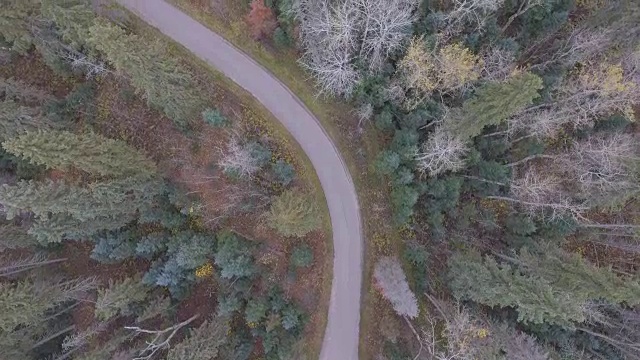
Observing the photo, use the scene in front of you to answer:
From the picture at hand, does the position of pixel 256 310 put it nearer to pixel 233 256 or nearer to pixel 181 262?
pixel 233 256

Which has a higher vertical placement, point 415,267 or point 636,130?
point 636,130

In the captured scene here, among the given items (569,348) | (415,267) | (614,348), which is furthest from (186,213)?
(614,348)

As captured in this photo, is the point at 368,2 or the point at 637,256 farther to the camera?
the point at 637,256

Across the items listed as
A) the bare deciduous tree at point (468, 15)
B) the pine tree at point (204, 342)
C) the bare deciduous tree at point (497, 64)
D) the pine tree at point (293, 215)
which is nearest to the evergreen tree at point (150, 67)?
the pine tree at point (293, 215)

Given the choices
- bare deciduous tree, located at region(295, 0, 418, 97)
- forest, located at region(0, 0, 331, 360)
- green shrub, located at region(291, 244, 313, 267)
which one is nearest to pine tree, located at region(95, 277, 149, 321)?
forest, located at region(0, 0, 331, 360)

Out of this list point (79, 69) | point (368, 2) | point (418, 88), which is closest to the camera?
point (368, 2)

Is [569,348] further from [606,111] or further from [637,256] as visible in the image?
[606,111]
